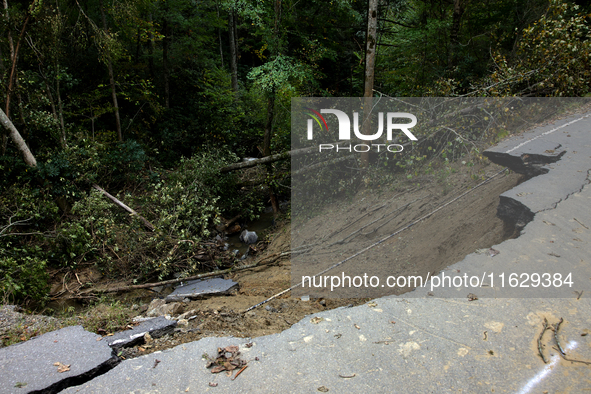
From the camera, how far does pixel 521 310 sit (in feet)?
11.3

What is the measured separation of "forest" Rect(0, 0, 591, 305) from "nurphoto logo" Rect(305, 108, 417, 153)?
2.12ft

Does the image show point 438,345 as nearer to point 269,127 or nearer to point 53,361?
point 53,361

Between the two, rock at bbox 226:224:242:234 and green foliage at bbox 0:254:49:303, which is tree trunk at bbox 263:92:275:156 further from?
green foliage at bbox 0:254:49:303

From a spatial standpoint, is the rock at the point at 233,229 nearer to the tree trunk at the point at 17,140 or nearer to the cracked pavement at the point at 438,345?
the tree trunk at the point at 17,140

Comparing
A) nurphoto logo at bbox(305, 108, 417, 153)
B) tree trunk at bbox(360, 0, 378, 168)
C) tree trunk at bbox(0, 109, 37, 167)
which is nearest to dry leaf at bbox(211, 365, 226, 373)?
nurphoto logo at bbox(305, 108, 417, 153)

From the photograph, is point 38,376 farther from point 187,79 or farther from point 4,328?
point 187,79

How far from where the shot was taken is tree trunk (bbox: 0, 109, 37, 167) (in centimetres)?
723

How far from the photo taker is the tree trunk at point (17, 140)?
23.7ft

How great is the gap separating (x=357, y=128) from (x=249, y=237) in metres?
3.94

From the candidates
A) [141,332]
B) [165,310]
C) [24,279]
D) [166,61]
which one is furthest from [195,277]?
[166,61]

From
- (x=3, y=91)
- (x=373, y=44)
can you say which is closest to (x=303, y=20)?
(x=373, y=44)

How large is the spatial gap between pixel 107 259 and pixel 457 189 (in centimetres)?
731

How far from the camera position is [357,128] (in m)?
8.30

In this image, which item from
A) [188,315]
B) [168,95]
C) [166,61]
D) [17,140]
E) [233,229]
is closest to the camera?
[188,315]
